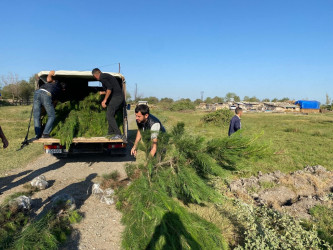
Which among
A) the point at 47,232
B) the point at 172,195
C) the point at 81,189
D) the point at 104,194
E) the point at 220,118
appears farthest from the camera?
the point at 220,118

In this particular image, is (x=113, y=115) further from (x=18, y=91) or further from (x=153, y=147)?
(x=18, y=91)

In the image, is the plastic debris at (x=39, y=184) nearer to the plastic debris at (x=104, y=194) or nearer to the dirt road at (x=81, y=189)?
the dirt road at (x=81, y=189)

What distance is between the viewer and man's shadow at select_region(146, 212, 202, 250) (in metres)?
1.83

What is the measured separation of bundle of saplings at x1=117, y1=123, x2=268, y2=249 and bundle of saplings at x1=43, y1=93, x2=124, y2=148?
3120 millimetres

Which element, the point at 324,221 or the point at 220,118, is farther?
the point at 220,118

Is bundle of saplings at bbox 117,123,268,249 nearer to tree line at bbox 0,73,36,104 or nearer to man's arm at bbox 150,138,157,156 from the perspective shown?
man's arm at bbox 150,138,157,156

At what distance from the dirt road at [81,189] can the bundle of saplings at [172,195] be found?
77cm

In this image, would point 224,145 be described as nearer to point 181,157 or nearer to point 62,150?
point 181,157

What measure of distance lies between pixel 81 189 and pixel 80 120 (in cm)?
183

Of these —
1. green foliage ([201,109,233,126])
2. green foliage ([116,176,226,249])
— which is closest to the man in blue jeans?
green foliage ([116,176,226,249])

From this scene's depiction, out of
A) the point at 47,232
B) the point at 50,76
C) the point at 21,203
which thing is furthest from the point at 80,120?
the point at 47,232

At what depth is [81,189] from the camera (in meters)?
4.75

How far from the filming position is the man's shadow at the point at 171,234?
72.0 inches

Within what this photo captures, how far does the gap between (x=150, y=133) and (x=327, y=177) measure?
5424 mm
